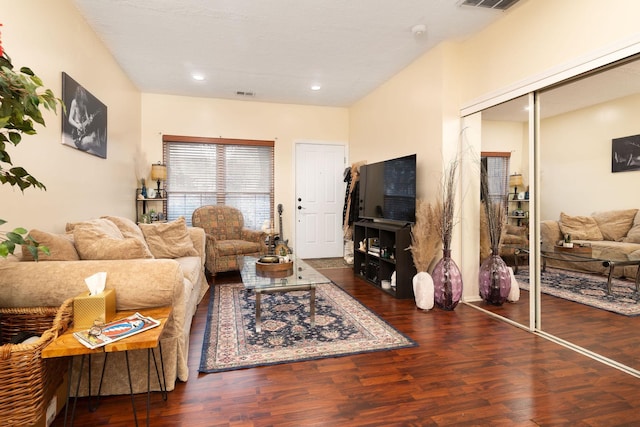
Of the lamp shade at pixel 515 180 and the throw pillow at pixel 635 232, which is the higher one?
the lamp shade at pixel 515 180

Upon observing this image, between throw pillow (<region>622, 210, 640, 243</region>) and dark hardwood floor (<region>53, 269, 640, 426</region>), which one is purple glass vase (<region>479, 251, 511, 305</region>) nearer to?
dark hardwood floor (<region>53, 269, 640, 426</region>)

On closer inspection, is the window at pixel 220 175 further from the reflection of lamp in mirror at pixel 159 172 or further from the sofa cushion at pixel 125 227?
the sofa cushion at pixel 125 227

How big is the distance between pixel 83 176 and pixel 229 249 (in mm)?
1953

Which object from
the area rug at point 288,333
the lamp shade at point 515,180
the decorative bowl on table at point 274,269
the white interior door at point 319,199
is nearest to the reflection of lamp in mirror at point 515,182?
the lamp shade at point 515,180

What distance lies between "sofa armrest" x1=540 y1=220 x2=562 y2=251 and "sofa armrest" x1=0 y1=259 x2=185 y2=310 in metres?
2.69

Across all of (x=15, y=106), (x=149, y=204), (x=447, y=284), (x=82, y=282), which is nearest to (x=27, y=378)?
(x=82, y=282)

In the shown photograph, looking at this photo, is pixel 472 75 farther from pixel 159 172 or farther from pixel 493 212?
pixel 159 172

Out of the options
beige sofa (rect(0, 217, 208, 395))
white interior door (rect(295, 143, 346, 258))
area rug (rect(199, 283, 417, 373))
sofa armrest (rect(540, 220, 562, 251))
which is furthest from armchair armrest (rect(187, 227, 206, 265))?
sofa armrest (rect(540, 220, 562, 251))

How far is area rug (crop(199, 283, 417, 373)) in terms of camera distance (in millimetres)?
2369

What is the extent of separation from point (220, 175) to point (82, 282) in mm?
4117

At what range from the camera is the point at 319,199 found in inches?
245

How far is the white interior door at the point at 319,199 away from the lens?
20.1ft

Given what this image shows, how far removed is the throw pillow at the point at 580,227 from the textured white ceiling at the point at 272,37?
6.22 feet

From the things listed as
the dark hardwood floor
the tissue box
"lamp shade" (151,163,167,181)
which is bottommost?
the dark hardwood floor
